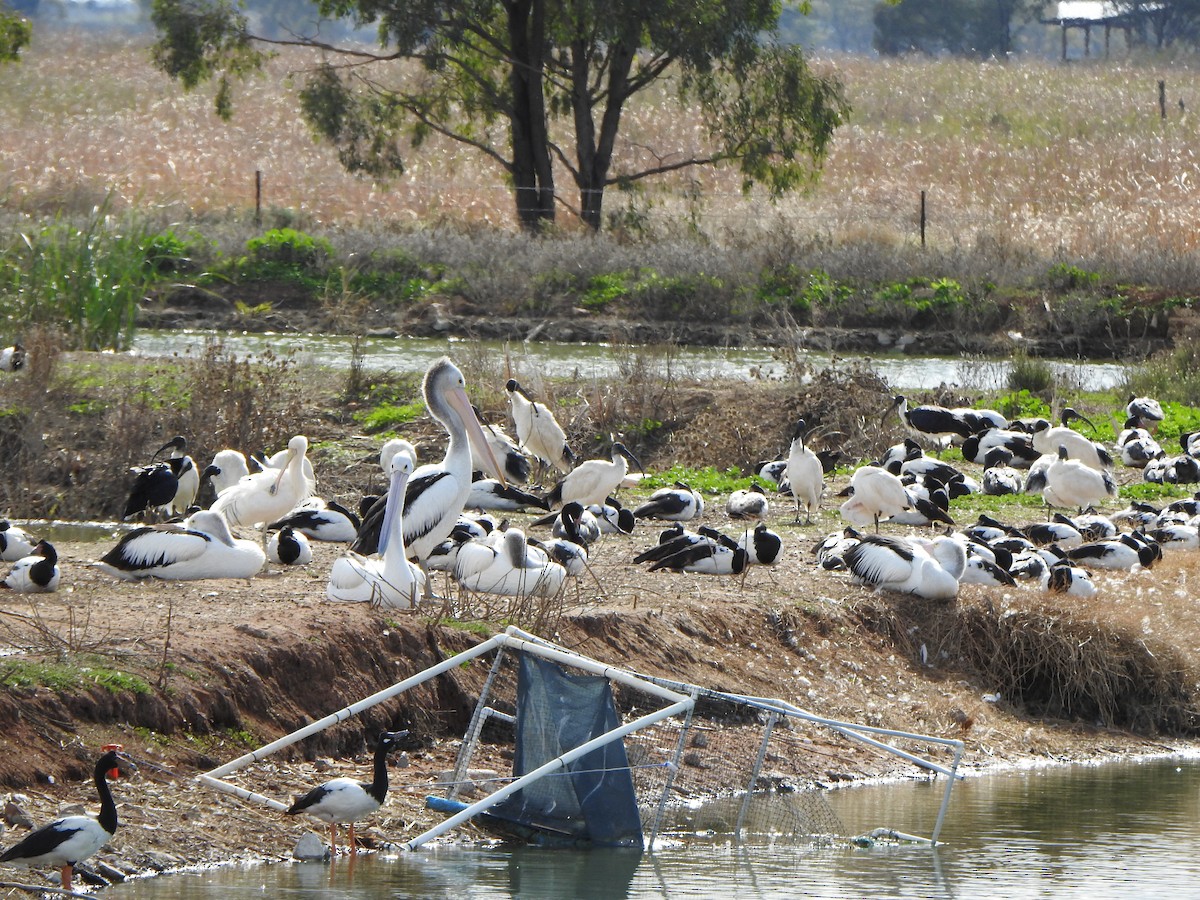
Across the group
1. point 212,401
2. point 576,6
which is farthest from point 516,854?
point 576,6

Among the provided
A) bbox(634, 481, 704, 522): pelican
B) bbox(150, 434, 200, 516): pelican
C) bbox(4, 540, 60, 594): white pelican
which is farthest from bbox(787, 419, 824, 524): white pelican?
bbox(4, 540, 60, 594): white pelican

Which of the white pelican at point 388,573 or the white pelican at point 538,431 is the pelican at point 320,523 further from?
the white pelican at point 538,431

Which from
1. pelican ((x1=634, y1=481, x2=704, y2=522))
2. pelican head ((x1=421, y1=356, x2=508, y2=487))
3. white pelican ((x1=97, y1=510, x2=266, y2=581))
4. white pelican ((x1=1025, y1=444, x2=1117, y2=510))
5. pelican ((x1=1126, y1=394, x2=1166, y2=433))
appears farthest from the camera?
pelican ((x1=1126, y1=394, x2=1166, y2=433))

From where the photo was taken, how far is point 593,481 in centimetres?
1478

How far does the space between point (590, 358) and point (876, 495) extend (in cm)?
1194

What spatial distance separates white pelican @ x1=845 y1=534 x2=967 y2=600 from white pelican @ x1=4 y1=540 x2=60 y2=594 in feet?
17.5

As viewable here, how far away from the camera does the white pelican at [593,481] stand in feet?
48.3

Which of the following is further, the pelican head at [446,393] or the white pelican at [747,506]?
the white pelican at [747,506]

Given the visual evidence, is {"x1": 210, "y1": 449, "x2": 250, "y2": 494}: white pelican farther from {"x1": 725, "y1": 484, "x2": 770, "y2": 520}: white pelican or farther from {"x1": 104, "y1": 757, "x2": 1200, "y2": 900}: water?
{"x1": 104, "y1": 757, "x2": 1200, "y2": 900}: water

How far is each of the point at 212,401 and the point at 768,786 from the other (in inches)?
346

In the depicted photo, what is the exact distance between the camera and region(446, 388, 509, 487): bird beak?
39.8ft

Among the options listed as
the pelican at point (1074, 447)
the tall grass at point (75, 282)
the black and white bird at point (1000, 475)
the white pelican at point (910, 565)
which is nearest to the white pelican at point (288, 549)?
the white pelican at point (910, 565)

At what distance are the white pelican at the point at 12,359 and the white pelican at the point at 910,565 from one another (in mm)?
9144

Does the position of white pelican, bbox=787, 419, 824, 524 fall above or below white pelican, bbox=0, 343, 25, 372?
below
